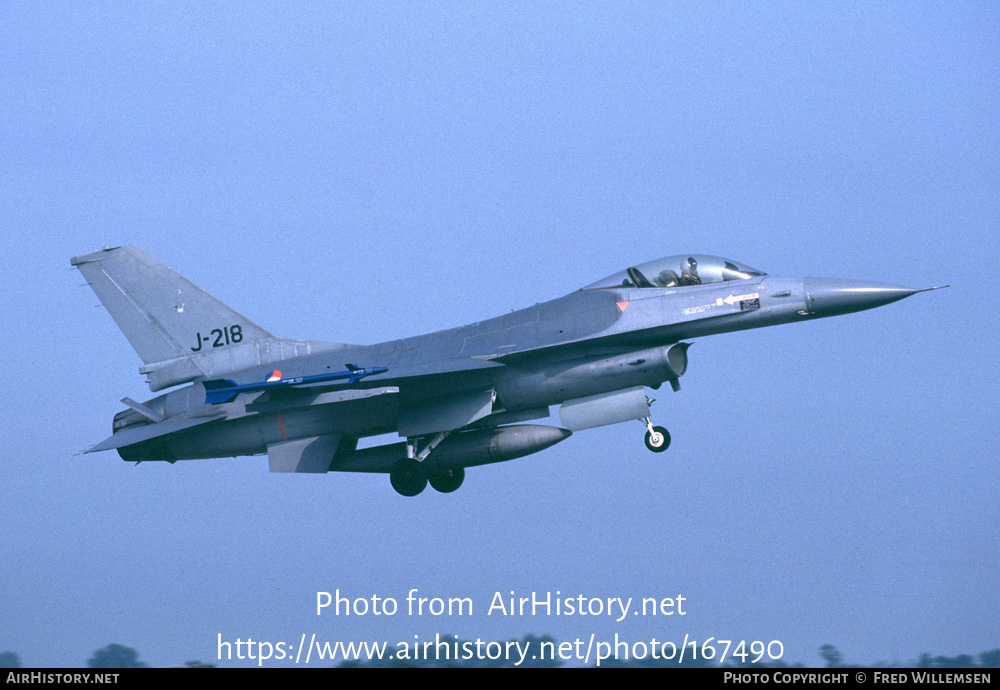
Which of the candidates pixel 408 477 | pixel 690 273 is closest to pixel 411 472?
pixel 408 477

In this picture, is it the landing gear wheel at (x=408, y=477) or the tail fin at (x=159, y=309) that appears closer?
the landing gear wheel at (x=408, y=477)

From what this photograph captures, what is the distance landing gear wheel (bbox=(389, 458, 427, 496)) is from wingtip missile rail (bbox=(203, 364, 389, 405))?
6.39 feet

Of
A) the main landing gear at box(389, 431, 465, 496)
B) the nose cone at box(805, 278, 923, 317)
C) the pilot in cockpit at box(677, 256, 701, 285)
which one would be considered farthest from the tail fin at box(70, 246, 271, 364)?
the nose cone at box(805, 278, 923, 317)

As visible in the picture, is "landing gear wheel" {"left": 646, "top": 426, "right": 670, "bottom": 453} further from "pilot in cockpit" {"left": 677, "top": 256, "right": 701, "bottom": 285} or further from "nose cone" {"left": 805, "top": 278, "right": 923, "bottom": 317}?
"nose cone" {"left": 805, "top": 278, "right": 923, "bottom": 317}

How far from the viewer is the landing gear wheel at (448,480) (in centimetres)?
2320

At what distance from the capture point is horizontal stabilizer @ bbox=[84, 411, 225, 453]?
2206cm

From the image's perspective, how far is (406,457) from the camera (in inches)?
880

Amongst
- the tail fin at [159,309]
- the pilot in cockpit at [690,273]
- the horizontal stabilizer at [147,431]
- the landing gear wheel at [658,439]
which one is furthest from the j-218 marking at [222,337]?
the pilot in cockpit at [690,273]

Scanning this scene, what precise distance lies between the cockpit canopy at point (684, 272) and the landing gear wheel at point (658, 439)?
2.38 m

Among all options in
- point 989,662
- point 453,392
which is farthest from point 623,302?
point 989,662

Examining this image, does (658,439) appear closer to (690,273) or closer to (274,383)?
(690,273)

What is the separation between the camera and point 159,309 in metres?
23.5

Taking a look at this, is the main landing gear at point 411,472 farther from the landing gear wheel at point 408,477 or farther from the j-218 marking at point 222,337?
the j-218 marking at point 222,337
